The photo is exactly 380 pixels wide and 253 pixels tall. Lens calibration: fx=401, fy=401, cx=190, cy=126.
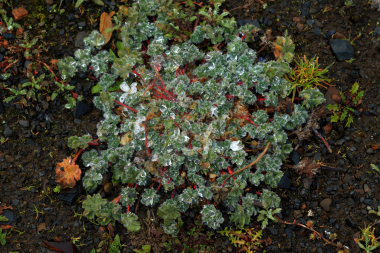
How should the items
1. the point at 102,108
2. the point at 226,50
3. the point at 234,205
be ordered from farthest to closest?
the point at 226,50
the point at 102,108
the point at 234,205

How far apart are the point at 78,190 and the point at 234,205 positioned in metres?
1.35

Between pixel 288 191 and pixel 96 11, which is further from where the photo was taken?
pixel 96 11

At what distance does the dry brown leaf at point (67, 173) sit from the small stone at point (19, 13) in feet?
5.05

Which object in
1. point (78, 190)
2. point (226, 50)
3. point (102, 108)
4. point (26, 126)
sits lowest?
point (78, 190)

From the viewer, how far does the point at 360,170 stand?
342 centimetres

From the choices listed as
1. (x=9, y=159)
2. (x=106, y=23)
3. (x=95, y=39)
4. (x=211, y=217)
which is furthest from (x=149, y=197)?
(x=106, y=23)

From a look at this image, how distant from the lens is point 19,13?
392 cm

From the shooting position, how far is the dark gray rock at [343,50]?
3715 mm

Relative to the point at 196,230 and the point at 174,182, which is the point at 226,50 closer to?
the point at 174,182

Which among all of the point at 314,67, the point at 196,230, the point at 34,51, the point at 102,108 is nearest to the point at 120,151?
the point at 102,108

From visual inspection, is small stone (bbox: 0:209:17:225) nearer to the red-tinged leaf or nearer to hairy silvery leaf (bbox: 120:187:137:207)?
the red-tinged leaf

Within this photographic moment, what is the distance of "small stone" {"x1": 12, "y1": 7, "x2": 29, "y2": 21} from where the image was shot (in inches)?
154

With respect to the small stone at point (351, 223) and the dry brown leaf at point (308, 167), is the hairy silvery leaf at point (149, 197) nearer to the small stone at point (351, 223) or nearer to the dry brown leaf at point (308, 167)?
the dry brown leaf at point (308, 167)

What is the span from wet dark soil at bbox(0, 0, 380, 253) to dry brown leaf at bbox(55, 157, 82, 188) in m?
0.10
